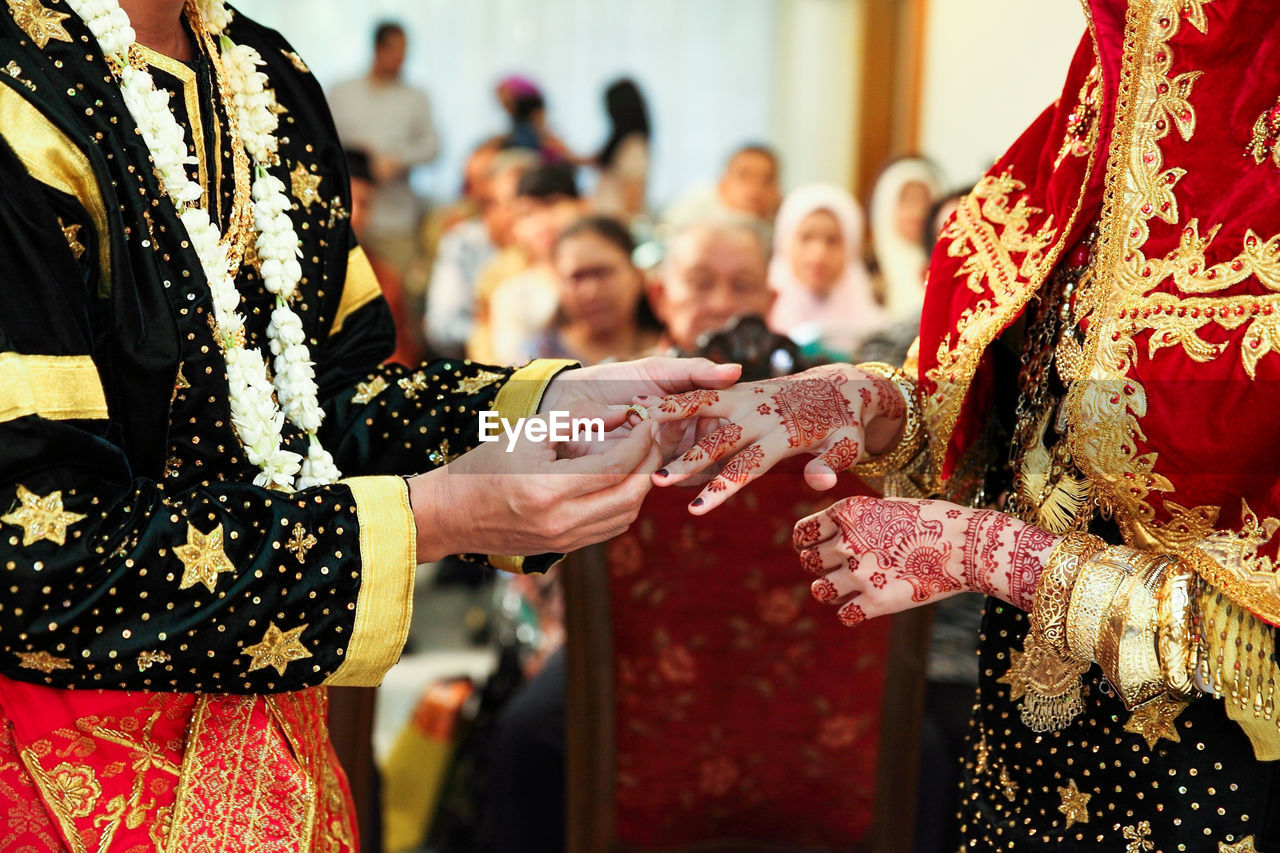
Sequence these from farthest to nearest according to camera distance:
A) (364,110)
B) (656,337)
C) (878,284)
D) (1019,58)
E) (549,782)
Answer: (364,110)
(878,284)
(1019,58)
(656,337)
(549,782)

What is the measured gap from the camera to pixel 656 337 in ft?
10.9

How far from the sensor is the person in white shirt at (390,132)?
661 cm

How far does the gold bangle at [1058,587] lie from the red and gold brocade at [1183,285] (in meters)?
0.06

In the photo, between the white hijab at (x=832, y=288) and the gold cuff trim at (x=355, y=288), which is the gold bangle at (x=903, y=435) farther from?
the white hijab at (x=832, y=288)

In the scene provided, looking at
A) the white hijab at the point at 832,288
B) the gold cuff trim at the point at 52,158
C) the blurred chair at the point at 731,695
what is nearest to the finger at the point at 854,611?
the blurred chair at the point at 731,695

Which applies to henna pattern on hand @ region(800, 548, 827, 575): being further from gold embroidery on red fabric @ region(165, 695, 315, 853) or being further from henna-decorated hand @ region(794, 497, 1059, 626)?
gold embroidery on red fabric @ region(165, 695, 315, 853)

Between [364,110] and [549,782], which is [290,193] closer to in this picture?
[549,782]

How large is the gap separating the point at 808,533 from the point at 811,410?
0.47 feet

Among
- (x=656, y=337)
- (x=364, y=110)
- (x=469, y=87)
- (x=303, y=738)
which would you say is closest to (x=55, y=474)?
(x=303, y=738)

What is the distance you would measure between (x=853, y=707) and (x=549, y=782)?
702 millimetres

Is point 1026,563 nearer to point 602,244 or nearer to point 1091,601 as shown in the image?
point 1091,601

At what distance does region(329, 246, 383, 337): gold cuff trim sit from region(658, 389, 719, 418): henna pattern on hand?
35 cm

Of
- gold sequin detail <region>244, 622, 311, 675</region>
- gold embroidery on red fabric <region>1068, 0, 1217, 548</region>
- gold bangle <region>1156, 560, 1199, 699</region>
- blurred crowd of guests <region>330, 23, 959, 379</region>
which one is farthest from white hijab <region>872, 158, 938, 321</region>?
gold sequin detail <region>244, 622, 311, 675</region>

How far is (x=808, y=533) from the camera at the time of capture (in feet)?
3.62
